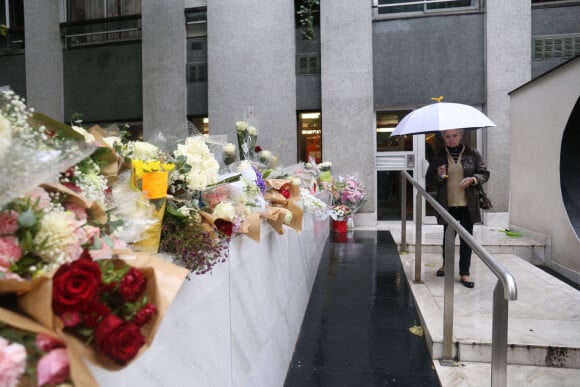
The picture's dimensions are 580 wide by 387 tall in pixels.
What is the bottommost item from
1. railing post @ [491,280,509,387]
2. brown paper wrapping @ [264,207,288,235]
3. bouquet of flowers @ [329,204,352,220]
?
bouquet of flowers @ [329,204,352,220]

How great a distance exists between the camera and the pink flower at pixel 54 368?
0.69m

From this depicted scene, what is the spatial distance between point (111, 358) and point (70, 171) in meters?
0.55

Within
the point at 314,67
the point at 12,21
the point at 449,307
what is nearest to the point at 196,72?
the point at 314,67

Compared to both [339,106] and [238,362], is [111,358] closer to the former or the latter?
[238,362]

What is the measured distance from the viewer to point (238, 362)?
1831 millimetres

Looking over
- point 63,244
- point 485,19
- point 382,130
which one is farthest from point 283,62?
point 63,244

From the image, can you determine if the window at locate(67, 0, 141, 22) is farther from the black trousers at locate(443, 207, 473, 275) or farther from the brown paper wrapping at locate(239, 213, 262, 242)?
the brown paper wrapping at locate(239, 213, 262, 242)

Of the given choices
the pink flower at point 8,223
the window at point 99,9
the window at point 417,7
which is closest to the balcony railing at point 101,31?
the window at point 99,9

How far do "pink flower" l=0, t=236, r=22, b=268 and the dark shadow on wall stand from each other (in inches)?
218

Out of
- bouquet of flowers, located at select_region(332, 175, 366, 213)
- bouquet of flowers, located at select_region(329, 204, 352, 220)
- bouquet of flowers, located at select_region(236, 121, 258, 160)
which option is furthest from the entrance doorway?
bouquet of flowers, located at select_region(236, 121, 258, 160)

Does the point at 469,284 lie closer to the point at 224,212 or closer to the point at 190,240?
the point at 224,212

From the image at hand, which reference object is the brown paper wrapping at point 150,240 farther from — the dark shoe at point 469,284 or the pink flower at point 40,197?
the dark shoe at point 469,284

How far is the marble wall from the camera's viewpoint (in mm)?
1170

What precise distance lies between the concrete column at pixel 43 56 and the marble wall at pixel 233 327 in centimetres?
975
